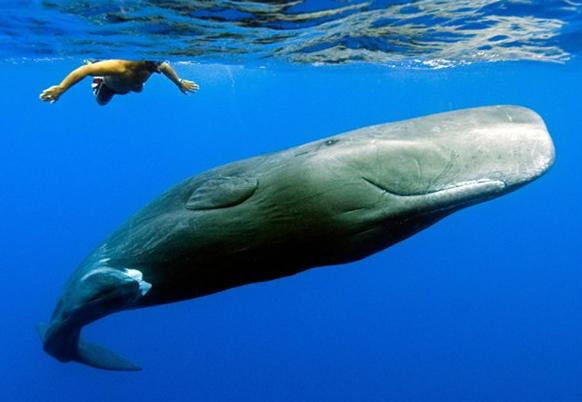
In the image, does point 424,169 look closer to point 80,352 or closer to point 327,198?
point 327,198

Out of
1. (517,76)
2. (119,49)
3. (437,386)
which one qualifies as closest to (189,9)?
(119,49)

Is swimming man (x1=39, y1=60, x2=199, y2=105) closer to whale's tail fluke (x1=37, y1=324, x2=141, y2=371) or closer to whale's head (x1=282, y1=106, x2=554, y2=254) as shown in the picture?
whale's tail fluke (x1=37, y1=324, x2=141, y2=371)

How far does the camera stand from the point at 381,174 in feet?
9.86

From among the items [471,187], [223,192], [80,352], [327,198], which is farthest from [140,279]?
[80,352]

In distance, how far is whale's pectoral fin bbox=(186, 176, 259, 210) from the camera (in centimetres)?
343

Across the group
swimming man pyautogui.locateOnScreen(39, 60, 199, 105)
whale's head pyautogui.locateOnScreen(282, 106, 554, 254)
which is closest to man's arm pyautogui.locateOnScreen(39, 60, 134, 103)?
swimming man pyautogui.locateOnScreen(39, 60, 199, 105)

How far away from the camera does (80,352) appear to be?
635cm

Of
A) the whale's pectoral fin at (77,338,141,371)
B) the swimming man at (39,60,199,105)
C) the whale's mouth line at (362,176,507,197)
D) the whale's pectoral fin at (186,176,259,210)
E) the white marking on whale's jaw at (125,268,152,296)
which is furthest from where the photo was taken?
the swimming man at (39,60,199,105)

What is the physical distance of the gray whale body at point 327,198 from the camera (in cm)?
293

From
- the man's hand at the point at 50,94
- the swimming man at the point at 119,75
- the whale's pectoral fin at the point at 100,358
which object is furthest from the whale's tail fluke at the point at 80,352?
the swimming man at the point at 119,75

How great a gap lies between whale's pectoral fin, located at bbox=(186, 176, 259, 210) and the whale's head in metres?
0.46

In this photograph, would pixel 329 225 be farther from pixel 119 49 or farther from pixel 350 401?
pixel 350 401

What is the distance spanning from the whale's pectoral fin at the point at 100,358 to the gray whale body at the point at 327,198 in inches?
107

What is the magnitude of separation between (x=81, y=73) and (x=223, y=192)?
5.69 m
